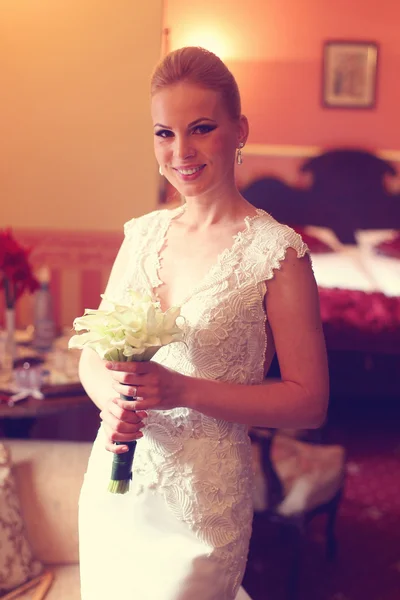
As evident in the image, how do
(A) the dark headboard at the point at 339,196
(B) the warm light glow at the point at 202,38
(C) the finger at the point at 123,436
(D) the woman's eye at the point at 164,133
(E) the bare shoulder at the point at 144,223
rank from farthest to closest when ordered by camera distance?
(A) the dark headboard at the point at 339,196, (B) the warm light glow at the point at 202,38, (E) the bare shoulder at the point at 144,223, (D) the woman's eye at the point at 164,133, (C) the finger at the point at 123,436

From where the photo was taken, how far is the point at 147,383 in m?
1.26

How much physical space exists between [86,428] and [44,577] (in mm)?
1582

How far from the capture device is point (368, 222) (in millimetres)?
5758

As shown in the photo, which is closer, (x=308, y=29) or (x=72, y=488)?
(x=72, y=488)

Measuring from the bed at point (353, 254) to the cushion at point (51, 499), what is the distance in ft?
7.46

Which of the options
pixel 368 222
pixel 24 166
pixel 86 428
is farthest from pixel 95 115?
pixel 368 222

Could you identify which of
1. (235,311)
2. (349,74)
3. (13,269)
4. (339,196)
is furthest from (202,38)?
(339,196)

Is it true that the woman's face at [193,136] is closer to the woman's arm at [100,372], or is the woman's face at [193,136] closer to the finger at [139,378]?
the woman's arm at [100,372]

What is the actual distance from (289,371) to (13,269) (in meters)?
1.76

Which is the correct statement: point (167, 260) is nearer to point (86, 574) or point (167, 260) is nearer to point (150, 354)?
point (150, 354)

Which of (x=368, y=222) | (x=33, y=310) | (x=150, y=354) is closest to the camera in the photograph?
(x=150, y=354)

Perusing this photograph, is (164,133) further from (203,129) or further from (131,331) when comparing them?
(131,331)

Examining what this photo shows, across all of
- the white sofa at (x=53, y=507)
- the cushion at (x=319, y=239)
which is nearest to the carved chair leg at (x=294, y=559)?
the white sofa at (x=53, y=507)

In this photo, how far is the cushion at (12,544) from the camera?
1.93 metres
